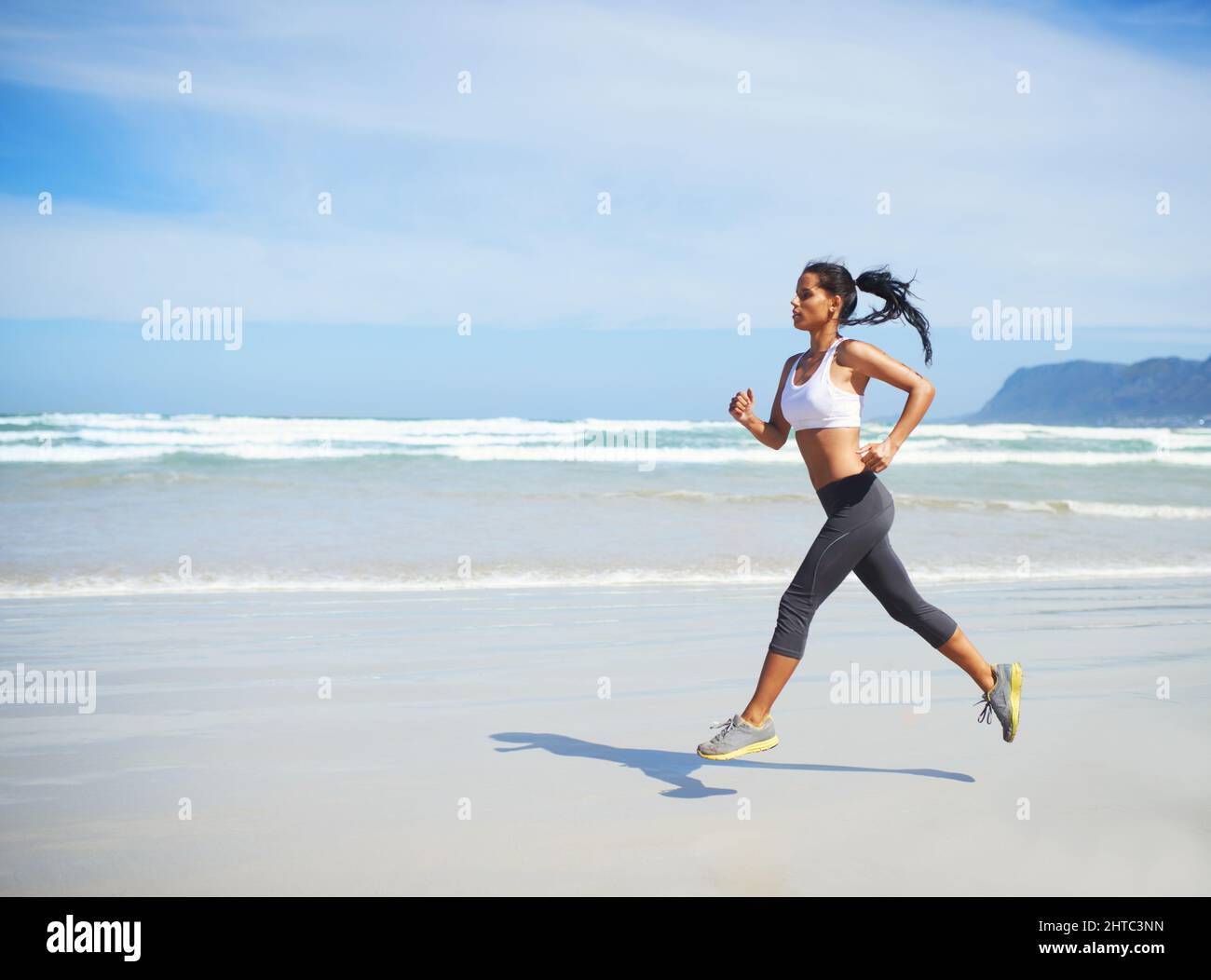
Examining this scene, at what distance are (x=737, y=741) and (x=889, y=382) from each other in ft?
4.44

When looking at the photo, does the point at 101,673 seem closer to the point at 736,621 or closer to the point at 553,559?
the point at 736,621

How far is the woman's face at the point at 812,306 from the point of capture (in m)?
3.97

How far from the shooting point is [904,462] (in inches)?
1139

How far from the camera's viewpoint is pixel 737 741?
153 inches

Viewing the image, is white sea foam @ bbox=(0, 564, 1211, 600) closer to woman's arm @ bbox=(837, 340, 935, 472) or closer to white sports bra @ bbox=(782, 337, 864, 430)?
white sports bra @ bbox=(782, 337, 864, 430)

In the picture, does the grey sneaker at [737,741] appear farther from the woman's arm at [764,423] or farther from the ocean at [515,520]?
the ocean at [515,520]

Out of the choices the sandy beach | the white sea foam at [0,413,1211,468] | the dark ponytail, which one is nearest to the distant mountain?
the white sea foam at [0,413,1211,468]

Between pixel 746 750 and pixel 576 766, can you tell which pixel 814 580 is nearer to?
pixel 746 750

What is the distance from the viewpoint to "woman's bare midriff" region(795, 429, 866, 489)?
152 inches

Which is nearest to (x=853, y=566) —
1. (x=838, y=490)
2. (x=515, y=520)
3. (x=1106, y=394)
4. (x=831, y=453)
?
(x=838, y=490)

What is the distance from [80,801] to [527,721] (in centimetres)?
176

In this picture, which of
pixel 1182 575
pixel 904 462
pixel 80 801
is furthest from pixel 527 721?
pixel 904 462
